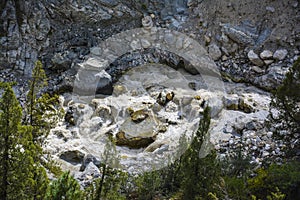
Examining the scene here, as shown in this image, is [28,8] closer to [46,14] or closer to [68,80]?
[46,14]

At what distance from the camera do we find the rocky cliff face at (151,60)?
14702mm

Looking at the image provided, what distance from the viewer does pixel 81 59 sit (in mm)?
18328

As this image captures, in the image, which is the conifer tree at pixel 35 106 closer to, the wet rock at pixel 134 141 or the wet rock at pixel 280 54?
the wet rock at pixel 134 141

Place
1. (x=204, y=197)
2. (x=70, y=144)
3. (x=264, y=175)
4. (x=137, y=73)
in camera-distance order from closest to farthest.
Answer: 1. (x=204, y=197)
2. (x=264, y=175)
3. (x=70, y=144)
4. (x=137, y=73)

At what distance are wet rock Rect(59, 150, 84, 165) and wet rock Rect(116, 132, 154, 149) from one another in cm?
A: 167

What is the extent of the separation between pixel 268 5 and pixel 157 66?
22.3 feet

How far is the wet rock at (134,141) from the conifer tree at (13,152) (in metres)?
6.65

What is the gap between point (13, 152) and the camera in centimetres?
739

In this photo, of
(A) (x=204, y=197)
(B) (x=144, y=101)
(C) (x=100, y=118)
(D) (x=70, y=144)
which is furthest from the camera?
(B) (x=144, y=101)

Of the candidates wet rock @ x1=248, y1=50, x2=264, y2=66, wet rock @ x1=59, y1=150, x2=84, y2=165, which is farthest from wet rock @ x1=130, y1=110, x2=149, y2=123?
wet rock @ x1=248, y1=50, x2=264, y2=66

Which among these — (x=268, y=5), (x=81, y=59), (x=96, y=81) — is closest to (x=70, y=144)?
(x=96, y=81)

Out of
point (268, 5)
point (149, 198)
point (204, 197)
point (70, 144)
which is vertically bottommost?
point (70, 144)

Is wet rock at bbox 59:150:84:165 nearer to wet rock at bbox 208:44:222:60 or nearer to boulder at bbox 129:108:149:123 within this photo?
boulder at bbox 129:108:149:123

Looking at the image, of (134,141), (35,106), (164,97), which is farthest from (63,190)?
(164,97)
